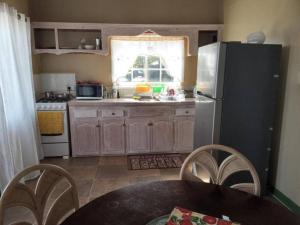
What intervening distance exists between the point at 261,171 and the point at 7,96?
289 cm

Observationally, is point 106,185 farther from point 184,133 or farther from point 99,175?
point 184,133

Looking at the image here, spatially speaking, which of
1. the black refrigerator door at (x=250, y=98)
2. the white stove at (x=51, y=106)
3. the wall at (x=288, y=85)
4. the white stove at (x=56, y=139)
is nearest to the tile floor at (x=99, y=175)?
the white stove at (x=56, y=139)

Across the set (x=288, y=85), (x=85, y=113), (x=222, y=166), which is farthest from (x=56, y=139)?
(x=288, y=85)

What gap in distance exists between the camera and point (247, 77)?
2377 mm

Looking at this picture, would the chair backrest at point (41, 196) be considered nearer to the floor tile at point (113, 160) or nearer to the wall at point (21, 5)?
the floor tile at point (113, 160)

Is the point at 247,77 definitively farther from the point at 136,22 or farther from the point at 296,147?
the point at 136,22

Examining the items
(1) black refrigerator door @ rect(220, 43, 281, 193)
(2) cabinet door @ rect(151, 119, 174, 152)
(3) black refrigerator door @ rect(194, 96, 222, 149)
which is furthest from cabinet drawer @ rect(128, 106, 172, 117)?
(1) black refrigerator door @ rect(220, 43, 281, 193)

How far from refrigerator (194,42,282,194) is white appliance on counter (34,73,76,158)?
2084mm

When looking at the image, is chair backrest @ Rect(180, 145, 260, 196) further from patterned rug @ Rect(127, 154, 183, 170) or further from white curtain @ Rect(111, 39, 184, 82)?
white curtain @ Rect(111, 39, 184, 82)

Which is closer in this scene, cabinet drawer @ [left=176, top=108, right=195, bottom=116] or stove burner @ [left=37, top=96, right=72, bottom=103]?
stove burner @ [left=37, top=96, right=72, bottom=103]

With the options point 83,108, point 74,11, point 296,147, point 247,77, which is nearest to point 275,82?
point 247,77

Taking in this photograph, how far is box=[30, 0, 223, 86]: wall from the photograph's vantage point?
3785 millimetres

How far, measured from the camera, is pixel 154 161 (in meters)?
3.55

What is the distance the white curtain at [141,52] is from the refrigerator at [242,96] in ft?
5.08
